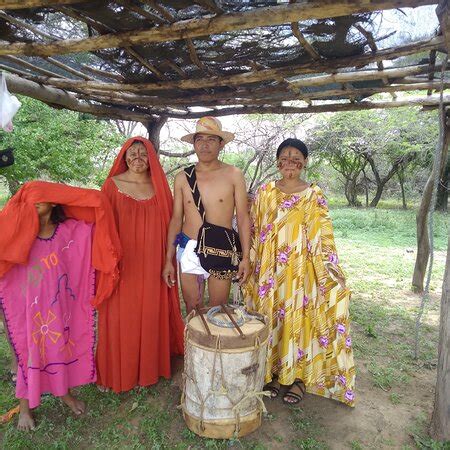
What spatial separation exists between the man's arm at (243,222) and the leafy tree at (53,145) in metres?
3.17

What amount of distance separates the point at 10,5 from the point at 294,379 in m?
2.91

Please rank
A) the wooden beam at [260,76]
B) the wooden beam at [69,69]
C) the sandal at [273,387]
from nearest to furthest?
the wooden beam at [260,76]
the sandal at [273,387]
the wooden beam at [69,69]

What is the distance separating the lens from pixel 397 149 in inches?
625

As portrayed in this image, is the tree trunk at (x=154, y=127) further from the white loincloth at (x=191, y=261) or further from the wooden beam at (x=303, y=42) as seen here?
the wooden beam at (x=303, y=42)

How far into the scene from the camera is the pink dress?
7.82 ft

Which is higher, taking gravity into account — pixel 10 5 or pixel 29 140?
pixel 10 5

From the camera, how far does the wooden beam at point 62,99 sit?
3.34 meters

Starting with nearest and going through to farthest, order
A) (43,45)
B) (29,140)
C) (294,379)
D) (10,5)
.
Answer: (10,5) → (43,45) → (294,379) → (29,140)

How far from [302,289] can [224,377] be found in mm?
839

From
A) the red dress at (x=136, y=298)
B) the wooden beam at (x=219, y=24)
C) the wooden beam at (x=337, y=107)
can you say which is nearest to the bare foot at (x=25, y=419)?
the red dress at (x=136, y=298)

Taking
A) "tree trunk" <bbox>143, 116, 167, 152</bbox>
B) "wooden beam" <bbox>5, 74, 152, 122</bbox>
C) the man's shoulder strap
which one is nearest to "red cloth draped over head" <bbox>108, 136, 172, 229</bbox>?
the man's shoulder strap

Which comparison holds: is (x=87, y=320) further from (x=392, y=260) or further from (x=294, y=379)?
(x=392, y=260)

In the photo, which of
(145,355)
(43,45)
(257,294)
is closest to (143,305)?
(145,355)

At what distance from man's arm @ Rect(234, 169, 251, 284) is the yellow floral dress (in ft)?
0.43
